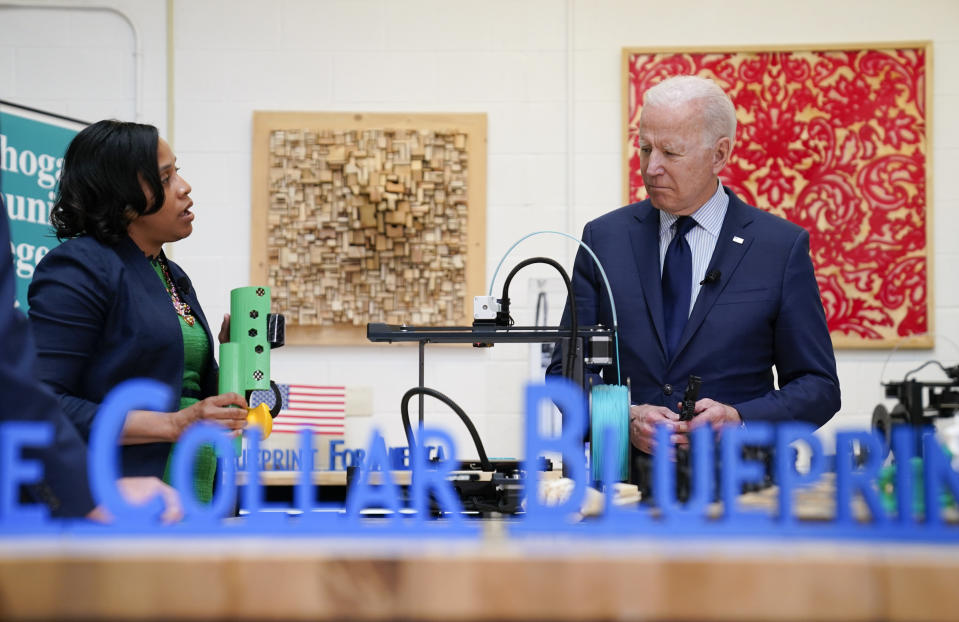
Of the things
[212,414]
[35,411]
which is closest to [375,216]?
[212,414]

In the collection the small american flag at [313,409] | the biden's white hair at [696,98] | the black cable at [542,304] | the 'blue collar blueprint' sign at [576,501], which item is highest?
the biden's white hair at [696,98]

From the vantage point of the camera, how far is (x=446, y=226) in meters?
4.30

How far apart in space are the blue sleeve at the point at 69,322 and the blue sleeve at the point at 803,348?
1290mm

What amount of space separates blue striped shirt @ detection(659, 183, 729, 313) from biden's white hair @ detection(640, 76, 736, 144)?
0.49 feet

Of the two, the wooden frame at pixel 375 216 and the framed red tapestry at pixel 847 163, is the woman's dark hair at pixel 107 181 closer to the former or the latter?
the wooden frame at pixel 375 216

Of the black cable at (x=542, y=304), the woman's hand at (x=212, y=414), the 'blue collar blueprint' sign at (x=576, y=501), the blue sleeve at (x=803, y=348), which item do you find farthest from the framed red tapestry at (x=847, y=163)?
the 'blue collar blueprint' sign at (x=576, y=501)

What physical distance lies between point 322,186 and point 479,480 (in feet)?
8.22

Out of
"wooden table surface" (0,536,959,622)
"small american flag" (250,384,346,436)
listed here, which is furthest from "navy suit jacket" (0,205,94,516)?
"small american flag" (250,384,346,436)

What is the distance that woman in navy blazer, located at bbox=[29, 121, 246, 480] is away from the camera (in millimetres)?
1880

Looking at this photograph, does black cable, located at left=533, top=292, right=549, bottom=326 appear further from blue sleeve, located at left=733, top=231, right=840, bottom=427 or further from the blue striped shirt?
blue sleeve, located at left=733, top=231, right=840, bottom=427

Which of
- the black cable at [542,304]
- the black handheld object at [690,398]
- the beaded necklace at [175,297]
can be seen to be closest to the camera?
the black handheld object at [690,398]

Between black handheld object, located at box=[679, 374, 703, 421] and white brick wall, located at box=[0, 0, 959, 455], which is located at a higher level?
white brick wall, located at box=[0, 0, 959, 455]

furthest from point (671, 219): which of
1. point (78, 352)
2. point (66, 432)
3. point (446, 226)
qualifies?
point (446, 226)

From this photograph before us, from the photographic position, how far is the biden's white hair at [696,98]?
2367 millimetres
